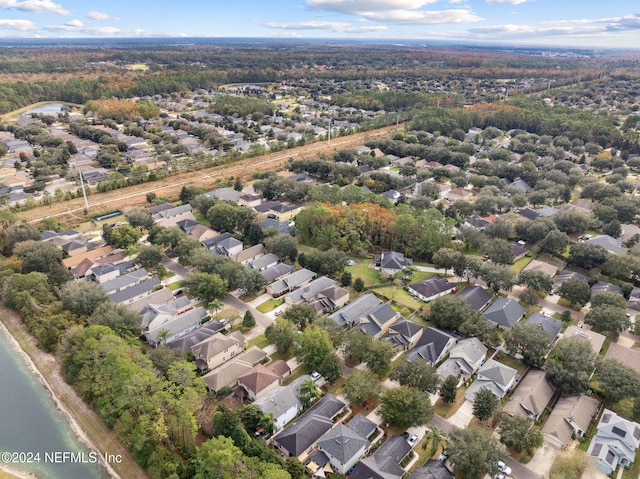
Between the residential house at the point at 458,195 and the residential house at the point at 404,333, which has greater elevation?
the residential house at the point at 458,195

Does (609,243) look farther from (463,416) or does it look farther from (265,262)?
(265,262)

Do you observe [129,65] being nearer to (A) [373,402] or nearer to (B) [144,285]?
(B) [144,285]

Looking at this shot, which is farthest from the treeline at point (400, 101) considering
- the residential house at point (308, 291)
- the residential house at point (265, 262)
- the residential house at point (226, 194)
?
the residential house at point (308, 291)

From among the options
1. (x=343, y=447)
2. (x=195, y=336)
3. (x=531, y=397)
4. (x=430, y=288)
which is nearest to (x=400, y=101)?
(x=430, y=288)

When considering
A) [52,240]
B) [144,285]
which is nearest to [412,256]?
[144,285]

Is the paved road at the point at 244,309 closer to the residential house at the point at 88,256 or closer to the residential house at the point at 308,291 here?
the residential house at the point at 308,291

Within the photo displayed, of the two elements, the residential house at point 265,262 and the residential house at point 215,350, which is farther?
the residential house at point 265,262
